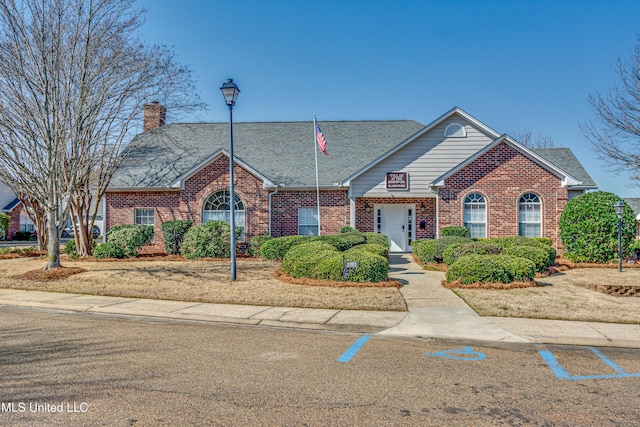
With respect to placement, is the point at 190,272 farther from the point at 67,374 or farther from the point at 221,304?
the point at 67,374

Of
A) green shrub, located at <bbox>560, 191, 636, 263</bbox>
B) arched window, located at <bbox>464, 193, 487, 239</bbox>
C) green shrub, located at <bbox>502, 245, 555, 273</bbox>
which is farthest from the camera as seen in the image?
arched window, located at <bbox>464, 193, 487, 239</bbox>

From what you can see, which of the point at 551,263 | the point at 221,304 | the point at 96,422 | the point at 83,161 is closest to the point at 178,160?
the point at 83,161

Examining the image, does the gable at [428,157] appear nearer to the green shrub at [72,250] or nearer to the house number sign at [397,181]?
the house number sign at [397,181]

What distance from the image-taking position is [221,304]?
32.4 ft

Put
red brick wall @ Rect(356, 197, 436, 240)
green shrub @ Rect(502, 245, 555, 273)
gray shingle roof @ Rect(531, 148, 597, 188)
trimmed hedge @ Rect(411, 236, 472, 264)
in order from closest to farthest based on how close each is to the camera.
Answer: green shrub @ Rect(502, 245, 555, 273) < trimmed hedge @ Rect(411, 236, 472, 264) < red brick wall @ Rect(356, 197, 436, 240) < gray shingle roof @ Rect(531, 148, 597, 188)

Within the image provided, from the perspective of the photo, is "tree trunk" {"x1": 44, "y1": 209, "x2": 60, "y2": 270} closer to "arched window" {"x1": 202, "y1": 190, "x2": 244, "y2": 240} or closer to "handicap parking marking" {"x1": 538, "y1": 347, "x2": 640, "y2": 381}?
"arched window" {"x1": 202, "y1": 190, "x2": 244, "y2": 240}

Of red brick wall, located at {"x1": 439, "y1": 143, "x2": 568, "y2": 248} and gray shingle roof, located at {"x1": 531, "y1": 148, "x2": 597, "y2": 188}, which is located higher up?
gray shingle roof, located at {"x1": 531, "y1": 148, "x2": 597, "y2": 188}

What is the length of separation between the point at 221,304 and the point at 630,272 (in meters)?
12.6

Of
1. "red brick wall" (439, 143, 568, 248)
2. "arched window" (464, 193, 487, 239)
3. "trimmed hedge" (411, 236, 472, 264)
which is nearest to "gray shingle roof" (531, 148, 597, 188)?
"red brick wall" (439, 143, 568, 248)

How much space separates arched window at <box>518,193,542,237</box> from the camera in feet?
63.0

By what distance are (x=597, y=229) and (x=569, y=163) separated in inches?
299

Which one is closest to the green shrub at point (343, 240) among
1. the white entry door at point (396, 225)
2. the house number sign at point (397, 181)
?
the house number sign at point (397, 181)

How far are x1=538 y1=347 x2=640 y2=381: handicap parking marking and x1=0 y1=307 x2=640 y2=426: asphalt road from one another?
2 cm

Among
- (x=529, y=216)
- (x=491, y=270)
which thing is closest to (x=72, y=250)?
(x=491, y=270)
